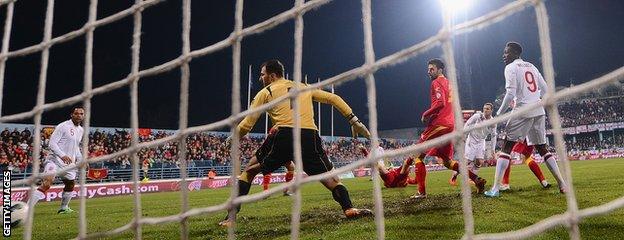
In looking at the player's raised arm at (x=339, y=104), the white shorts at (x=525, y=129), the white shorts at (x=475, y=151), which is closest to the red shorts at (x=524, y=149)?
the white shorts at (x=525, y=129)

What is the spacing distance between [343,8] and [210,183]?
62.9ft

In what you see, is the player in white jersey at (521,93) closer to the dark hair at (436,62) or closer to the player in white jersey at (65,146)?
the dark hair at (436,62)

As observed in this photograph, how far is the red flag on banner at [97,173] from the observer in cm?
1491

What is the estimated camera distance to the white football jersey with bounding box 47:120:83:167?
22.7 ft

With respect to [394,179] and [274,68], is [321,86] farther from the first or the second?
[394,179]

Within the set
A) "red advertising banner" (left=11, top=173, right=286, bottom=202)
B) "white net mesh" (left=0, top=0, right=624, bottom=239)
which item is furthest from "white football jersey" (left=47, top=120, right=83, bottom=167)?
"red advertising banner" (left=11, top=173, right=286, bottom=202)

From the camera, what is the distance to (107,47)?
78.0ft

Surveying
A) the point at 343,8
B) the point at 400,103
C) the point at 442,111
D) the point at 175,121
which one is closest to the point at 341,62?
the point at 343,8

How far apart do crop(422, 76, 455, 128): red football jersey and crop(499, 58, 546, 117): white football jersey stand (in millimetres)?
674

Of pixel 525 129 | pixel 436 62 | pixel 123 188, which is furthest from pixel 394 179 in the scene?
pixel 123 188

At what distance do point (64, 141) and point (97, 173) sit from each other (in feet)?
28.6

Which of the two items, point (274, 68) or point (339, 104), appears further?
point (274, 68)

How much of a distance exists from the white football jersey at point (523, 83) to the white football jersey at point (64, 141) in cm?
586

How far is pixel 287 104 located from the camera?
13.7 ft
